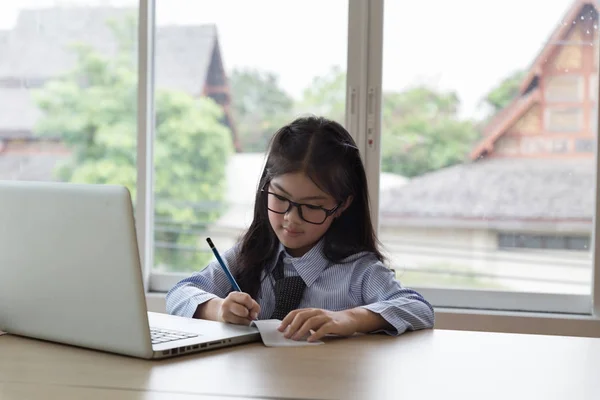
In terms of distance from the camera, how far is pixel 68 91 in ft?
10.8

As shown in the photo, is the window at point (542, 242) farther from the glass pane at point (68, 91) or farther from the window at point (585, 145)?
the glass pane at point (68, 91)

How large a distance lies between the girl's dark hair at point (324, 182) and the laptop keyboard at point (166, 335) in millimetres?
481

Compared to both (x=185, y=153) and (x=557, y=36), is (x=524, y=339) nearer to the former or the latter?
(x=557, y=36)

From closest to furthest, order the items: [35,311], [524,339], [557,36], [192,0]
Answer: [35,311] < [524,339] < [557,36] < [192,0]

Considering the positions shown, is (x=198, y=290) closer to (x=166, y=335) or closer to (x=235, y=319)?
(x=235, y=319)

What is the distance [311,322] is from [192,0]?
→ 2004 millimetres

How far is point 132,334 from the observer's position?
124 cm

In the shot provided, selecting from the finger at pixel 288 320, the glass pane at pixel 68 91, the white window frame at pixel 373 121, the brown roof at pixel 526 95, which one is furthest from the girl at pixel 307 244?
the glass pane at pixel 68 91

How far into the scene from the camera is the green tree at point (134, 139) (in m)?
3.18

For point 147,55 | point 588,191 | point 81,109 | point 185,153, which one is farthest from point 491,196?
point 81,109

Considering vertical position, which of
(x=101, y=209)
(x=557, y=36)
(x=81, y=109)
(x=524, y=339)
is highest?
(x=557, y=36)

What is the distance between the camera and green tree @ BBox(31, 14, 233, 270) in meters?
3.18

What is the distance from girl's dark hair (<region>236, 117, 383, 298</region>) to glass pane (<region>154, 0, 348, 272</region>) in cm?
109

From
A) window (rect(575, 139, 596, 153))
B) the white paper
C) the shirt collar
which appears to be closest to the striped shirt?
the shirt collar
